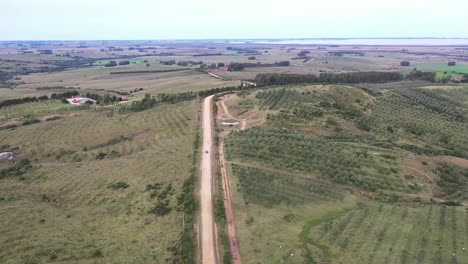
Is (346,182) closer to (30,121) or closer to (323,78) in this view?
(30,121)

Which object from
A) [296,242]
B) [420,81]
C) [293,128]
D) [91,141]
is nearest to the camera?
[296,242]

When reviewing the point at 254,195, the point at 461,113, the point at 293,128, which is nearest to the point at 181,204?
the point at 254,195

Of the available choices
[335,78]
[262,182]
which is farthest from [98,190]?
[335,78]

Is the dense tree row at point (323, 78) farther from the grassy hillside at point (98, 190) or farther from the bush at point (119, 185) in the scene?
the bush at point (119, 185)

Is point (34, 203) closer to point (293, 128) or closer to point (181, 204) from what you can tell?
point (181, 204)

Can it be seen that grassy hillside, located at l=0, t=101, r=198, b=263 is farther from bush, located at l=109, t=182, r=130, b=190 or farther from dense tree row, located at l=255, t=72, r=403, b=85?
dense tree row, located at l=255, t=72, r=403, b=85

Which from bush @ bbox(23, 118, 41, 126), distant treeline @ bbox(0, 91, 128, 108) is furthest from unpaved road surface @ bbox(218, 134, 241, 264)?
distant treeline @ bbox(0, 91, 128, 108)
